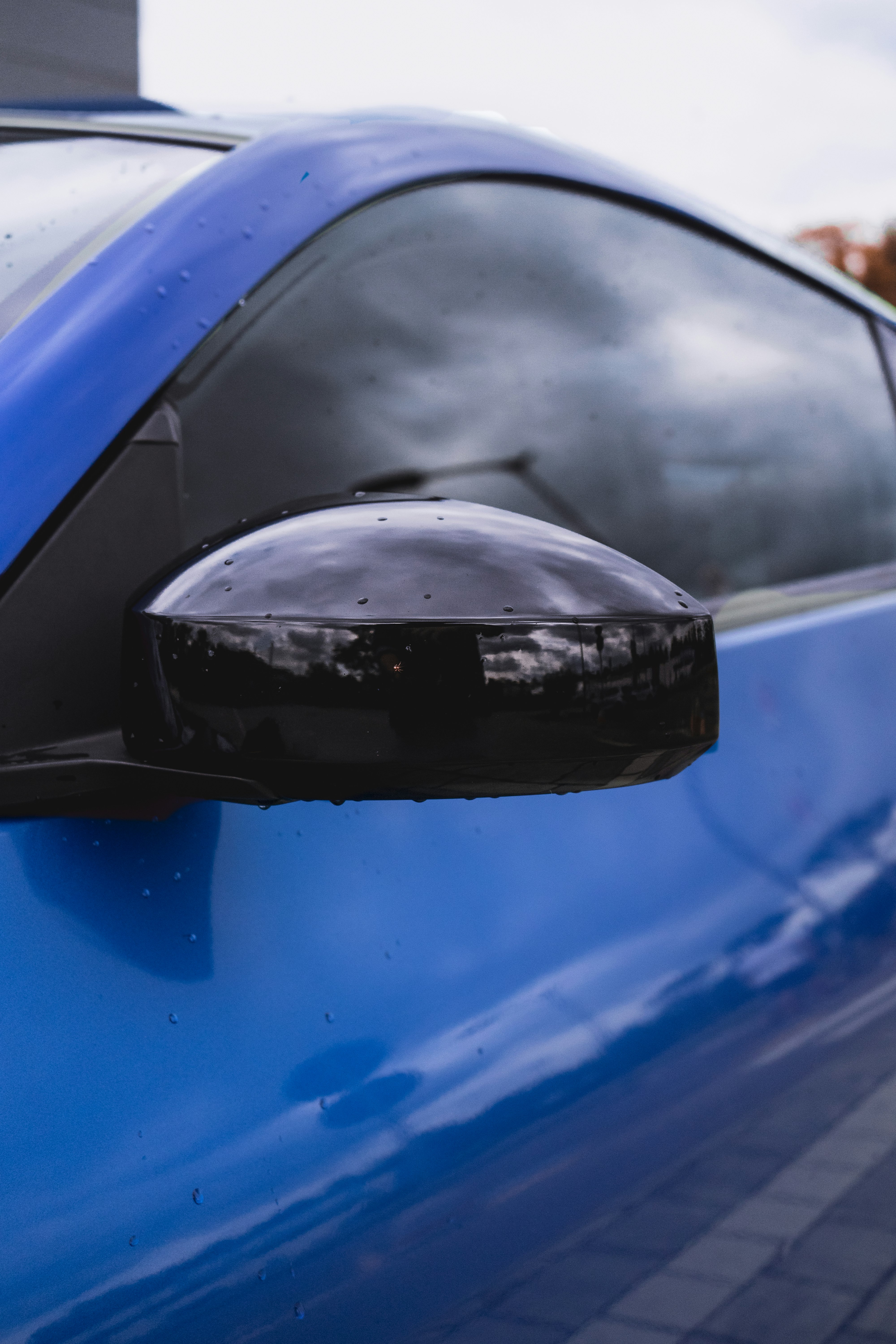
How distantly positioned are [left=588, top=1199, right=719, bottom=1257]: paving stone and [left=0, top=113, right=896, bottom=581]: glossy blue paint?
0.71 metres

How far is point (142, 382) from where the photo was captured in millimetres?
897

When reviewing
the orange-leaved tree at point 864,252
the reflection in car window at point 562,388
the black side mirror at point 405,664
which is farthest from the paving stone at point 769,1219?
the orange-leaved tree at point 864,252

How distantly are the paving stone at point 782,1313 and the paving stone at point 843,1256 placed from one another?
0.01m

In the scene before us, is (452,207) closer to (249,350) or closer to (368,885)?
(249,350)

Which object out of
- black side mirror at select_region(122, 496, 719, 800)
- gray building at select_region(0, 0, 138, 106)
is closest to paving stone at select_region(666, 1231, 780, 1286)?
black side mirror at select_region(122, 496, 719, 800)

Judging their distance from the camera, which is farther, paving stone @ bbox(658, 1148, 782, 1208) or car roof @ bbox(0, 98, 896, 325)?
car roof @ bbox(0, 98, 896, 325)

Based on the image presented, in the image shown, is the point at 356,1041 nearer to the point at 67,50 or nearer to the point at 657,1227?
the point at 657,1227

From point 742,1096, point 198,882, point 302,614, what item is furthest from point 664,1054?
point 302,614

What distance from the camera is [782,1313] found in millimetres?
1111

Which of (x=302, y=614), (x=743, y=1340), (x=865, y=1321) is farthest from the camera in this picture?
(x=865, y=1321)

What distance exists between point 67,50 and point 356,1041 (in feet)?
5.04

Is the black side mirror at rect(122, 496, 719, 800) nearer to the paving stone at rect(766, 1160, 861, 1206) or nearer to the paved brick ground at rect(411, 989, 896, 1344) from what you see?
the paved brick ground at rect(411, 989, 896, 1344)

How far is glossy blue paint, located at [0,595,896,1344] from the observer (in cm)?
73

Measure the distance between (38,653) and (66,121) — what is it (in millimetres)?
826
